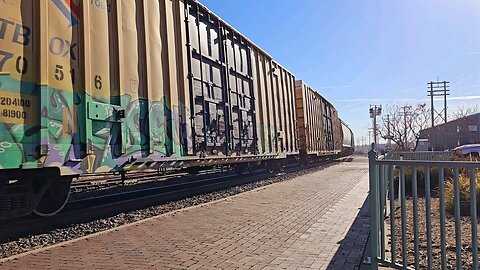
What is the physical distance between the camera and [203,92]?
9.71 m

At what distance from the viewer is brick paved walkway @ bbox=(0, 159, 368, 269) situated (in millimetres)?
4695

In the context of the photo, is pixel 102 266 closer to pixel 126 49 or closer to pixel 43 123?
pixel 43 123

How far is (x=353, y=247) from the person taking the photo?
17.9ft

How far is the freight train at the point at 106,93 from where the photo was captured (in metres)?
5.13

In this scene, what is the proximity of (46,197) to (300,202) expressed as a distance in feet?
17.8

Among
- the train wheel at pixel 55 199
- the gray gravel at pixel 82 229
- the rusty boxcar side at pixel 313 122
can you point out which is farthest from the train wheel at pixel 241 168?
the train wheel at pixel 55 199

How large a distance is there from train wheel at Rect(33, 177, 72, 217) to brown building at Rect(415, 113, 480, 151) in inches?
1841

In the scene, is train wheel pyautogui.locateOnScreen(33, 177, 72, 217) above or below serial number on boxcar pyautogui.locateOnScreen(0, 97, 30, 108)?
below

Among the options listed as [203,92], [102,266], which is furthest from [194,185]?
[102,266]

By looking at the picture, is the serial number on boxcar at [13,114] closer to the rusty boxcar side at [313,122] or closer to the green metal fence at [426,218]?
the green metal fence at [426,218]

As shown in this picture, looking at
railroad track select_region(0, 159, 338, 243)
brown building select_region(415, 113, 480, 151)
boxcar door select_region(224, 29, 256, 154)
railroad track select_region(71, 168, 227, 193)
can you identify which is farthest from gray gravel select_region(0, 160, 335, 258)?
brown building select_region(415, 113, 480, 151)

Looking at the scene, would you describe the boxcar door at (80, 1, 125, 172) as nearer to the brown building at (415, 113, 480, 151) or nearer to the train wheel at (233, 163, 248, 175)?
the train wheel at (233, 163, 248, 175)

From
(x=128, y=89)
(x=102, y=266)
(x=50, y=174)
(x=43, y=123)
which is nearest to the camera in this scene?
(x=102, y=266)

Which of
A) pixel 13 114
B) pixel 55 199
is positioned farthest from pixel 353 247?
pixel 13 114
